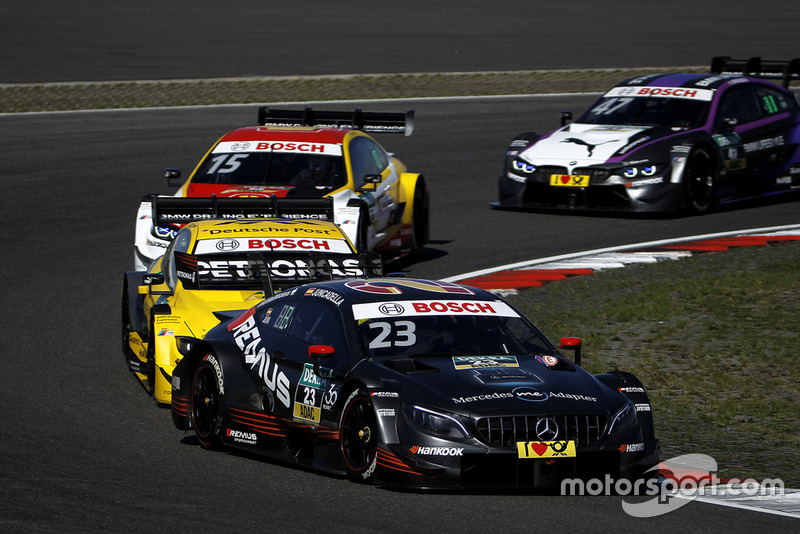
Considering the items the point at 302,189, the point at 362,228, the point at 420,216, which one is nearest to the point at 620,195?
the point at 420,216

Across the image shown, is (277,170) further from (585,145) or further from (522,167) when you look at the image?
(585,145)

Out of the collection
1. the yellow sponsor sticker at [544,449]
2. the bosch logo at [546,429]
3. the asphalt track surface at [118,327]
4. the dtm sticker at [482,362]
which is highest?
the dtm sticker at [482,362]

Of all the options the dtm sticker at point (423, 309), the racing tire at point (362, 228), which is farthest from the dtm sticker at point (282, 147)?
the dtm sticker at point (423, 309)

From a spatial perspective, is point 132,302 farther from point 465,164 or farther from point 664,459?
point 465,164

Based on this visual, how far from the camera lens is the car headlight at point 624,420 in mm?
7445

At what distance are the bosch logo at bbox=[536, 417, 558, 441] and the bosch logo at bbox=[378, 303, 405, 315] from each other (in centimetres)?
134

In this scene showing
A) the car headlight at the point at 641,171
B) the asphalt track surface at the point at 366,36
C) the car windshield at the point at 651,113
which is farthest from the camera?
the asphalt track surface at the point at 366,36

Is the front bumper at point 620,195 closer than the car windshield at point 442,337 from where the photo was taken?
No

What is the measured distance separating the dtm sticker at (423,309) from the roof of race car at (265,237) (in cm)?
304

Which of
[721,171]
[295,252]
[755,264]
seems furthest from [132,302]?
[721,171]

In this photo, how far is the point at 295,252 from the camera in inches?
442

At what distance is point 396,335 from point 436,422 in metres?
0.95

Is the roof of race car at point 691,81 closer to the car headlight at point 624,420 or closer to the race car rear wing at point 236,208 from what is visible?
the race car rear wing at point 236,208

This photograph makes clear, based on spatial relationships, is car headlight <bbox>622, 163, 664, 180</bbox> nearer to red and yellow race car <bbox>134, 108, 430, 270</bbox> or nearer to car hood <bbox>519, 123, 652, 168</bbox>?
car hood <bbox>519, 123, 652, 168</bbox>
